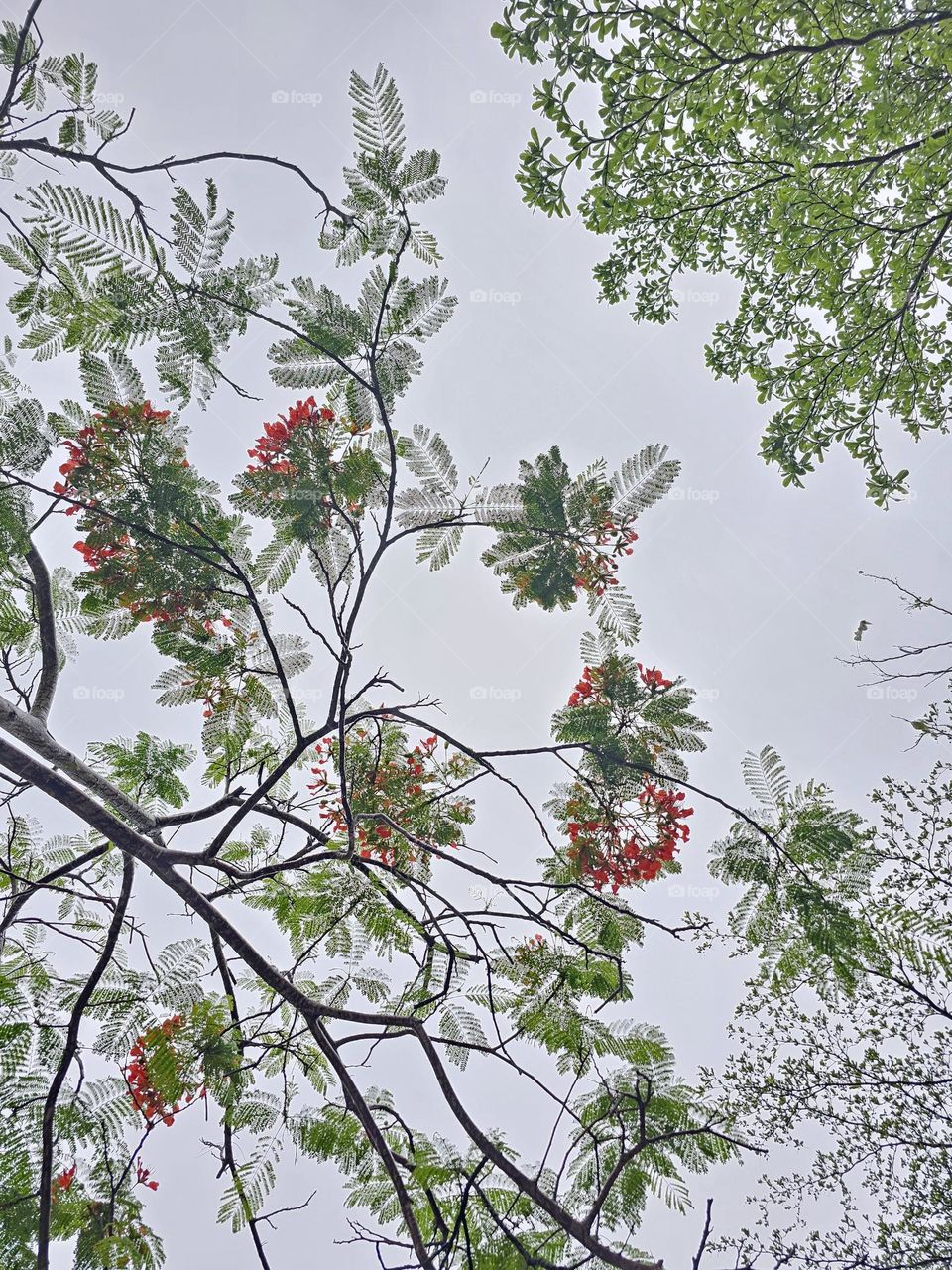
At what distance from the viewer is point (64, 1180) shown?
283 centimetres

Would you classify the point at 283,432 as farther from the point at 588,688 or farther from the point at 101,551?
the point at 588,688

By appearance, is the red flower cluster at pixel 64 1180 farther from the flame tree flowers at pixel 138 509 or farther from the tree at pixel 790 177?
the tree at pixel 790 177

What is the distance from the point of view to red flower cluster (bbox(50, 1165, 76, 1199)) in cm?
271

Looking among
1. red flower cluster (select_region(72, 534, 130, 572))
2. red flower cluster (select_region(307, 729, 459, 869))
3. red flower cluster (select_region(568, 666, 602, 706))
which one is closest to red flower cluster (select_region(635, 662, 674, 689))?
red flower cluster (select_region(568, 666, 602, 706))

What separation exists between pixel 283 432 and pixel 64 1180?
11.1 ft

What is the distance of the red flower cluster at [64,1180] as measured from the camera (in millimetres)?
2711

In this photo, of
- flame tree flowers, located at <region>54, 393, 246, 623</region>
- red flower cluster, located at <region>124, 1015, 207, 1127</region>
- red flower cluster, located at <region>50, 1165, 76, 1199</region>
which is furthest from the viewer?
red flower cluster, located at <region>50, 1165, 76, 1199</region>

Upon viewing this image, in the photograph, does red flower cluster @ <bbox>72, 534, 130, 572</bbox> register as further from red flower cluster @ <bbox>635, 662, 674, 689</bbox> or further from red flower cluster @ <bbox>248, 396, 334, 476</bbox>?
red flower cluster @ <bbox>635, 662, 674, 689</bbox>

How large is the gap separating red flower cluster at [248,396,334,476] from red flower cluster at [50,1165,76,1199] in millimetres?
3114

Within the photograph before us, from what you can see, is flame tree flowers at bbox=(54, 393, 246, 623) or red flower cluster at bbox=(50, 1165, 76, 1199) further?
red flower cluster at bbox=(50, 1165, 76, 1199)

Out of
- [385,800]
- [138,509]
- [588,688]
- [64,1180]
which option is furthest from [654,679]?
[64,1180]

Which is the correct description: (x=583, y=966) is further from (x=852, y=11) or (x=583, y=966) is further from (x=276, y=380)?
(x=852, y=11)

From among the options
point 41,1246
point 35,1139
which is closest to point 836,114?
point 41,1246

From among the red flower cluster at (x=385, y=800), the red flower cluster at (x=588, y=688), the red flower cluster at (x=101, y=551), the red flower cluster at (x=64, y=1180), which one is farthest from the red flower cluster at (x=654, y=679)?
the red flower cluster at (x=64, y=1180)
